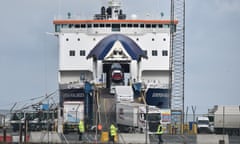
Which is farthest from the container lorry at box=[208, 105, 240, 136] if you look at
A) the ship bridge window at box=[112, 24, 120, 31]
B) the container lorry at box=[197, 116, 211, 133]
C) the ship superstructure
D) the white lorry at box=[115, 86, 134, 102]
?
the ship bridge window at box=[112, 24, 120, 31]

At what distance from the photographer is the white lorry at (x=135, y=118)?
49.7m

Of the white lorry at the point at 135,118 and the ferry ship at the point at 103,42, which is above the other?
the ferry ship at the point at 103,42

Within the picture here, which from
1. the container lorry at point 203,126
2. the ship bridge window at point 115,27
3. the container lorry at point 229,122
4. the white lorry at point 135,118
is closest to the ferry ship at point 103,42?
the ship bridge window at point 115,27

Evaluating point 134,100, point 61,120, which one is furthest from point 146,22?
point 61,120

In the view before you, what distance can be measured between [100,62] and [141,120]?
14521 mm

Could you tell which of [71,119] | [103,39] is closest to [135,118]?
[71,119]

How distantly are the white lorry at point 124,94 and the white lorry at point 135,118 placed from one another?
3026 mm

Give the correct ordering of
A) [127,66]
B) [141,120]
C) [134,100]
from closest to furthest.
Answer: [141,120]
[134,100]
[127,66]

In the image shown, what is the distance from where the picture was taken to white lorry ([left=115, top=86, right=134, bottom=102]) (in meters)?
58.2

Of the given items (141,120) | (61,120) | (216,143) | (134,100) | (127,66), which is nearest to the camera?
(216,143)

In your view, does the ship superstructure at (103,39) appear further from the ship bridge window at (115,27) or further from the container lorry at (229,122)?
the container lorry at (229,122)

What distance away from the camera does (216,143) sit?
4000 centimetres

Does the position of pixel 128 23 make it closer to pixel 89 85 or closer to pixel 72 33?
pixel 72 33

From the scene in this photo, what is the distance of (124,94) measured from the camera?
58.8 metres
